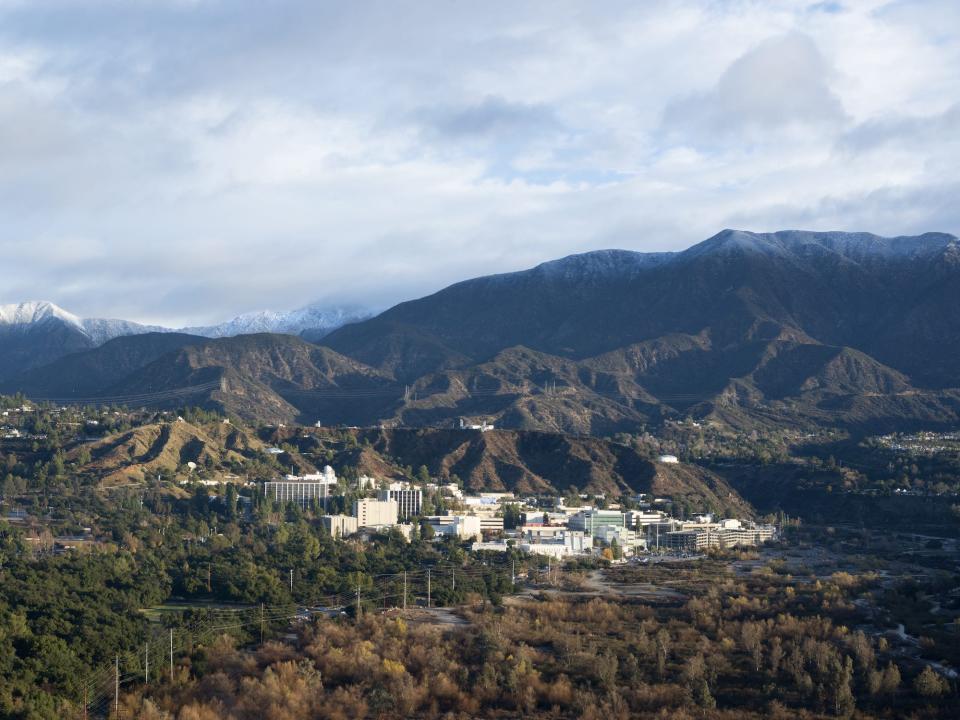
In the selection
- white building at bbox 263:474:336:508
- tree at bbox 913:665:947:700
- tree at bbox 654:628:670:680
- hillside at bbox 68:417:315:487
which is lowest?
tree at bbox 913:665:947:700

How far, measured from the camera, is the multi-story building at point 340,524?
145812mm

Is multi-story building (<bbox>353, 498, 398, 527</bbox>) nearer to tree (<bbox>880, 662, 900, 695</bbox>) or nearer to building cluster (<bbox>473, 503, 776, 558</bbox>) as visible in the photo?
building cluster (<bbox>473, 503, 776, 558</bbox>)

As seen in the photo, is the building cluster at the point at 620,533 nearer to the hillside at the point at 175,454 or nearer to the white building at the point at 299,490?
the white building at the point at 299,490

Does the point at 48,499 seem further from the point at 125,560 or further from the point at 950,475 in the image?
the point at 950,475

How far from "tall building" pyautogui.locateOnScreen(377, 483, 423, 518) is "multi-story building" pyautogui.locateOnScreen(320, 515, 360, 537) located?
1568 centimetres

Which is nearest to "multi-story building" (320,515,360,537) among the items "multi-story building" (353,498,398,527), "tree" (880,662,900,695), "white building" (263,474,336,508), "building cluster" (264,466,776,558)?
"building cluster" (264,466,776,558)

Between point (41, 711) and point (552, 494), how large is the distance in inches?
5104

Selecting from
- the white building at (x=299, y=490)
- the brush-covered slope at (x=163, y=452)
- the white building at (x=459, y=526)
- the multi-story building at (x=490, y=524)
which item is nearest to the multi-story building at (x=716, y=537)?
the multi-story building at (x=490, y=524)

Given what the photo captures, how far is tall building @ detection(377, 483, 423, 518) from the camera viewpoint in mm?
166750

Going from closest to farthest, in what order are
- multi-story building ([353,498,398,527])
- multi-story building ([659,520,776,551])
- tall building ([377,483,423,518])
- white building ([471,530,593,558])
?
white building ([471,530,593,558]) < multi-story building ([353,498,398,527]) < multi-story building ([659,520,776,551]) < tall building ([377,483,423,518])

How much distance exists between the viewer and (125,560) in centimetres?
11125

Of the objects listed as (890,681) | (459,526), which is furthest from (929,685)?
(459,526)

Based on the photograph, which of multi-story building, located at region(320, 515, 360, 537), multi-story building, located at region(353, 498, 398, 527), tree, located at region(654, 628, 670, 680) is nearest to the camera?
tree, located at region(654, 628, 670, 680)

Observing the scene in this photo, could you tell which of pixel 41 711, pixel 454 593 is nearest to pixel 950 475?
pixel 454 593
